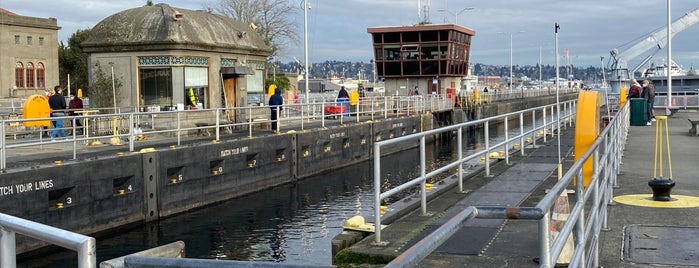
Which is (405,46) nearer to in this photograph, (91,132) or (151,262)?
(91,132)

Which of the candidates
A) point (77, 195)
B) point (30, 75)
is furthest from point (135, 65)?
point (30, 75)

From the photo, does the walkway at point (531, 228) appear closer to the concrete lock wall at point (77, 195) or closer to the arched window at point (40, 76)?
the concrete lock wall at point (77, 195)

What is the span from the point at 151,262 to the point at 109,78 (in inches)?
1023

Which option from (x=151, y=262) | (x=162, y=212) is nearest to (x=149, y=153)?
(x=162, y=212)

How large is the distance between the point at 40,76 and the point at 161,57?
141 feet

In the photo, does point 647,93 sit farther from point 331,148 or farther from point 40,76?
point 40,76

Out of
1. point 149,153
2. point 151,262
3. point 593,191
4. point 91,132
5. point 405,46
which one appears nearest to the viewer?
point 151,262

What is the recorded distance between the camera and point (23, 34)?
210ft

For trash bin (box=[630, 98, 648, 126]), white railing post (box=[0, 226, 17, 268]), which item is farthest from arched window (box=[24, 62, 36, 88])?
white railing post (box=[0, 226, 17, 268])

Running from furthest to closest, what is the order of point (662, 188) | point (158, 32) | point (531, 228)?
point (158, 32)
point (662, 188)
point (531, 228)

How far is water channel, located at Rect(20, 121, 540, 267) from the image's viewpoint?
49.0 feet

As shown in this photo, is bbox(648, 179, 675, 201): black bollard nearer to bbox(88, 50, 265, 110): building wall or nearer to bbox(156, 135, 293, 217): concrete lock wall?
bbox(156, 135, 293, 217): concrete lock wall

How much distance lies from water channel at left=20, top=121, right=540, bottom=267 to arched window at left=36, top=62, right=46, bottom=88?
4573cm

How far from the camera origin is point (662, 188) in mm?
10953
